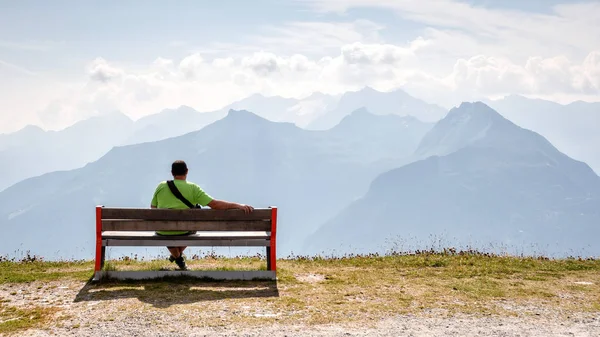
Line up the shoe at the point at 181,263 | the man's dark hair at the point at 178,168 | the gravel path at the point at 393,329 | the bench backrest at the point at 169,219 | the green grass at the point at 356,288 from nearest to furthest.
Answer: the gravel path at the point at 393,329 → the green grass at the point at 356,288 → the bench backrest at the point at 169,219 → the man's dark hair at the point at 178,168 → the shoe at the point at 181,263

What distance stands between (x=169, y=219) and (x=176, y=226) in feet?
0.53

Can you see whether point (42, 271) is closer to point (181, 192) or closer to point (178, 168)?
point (181, 192)

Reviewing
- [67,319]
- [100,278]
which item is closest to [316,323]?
[67,319]

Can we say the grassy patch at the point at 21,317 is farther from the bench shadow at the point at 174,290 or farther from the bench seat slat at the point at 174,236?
the bench seat slat at the point at 174,236

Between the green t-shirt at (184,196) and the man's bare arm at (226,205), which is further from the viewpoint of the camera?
the green t-shirt at (184,196)

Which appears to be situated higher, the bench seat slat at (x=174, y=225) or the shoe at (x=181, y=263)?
the bench seat slat at (x=174, y=225)

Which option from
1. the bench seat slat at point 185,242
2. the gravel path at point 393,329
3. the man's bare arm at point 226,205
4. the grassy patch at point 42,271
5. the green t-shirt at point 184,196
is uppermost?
the green t-shirt at point 184,196

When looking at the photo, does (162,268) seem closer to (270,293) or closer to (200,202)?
(200,202)

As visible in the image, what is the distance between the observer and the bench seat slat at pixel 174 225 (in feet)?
30.1

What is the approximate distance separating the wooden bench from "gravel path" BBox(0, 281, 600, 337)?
130 cm

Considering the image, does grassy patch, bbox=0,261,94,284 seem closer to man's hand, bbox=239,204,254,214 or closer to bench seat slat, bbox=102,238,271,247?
bench seat slat, bbox=102,238,271,247

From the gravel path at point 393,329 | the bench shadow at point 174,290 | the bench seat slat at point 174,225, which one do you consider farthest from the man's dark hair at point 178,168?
the gravel path at point 393,329

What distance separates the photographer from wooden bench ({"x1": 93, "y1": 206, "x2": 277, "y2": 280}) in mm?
9172

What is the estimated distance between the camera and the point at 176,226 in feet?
30.1
